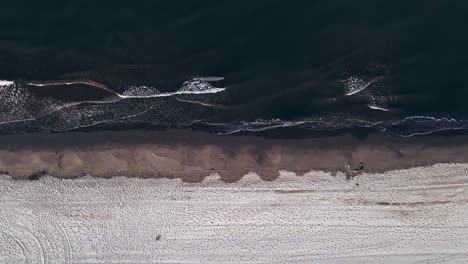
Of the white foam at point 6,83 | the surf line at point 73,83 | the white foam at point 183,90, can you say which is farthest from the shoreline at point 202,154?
the white foam at point 6,83

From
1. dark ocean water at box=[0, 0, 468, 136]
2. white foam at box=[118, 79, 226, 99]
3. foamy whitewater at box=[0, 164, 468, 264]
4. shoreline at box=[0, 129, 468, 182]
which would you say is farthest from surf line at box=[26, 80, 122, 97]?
foamy whitewater at box=[0, 164, 468, 264]

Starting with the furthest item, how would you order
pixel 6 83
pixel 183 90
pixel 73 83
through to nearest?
pixel 183 90 → pixel 73 83 → pixel 6 83

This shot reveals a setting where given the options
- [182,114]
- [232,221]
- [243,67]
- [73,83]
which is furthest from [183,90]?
[232,221]

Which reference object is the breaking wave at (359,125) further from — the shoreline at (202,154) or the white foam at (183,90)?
the white foam at (183,90)

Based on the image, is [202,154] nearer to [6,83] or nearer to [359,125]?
[359,125]

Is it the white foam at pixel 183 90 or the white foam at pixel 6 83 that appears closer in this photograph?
the white foam at pixel 6 83

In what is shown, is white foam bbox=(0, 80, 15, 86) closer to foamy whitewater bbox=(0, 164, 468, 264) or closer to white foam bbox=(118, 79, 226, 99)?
foamy whitewater bbox=(0, 164, 468, 264)

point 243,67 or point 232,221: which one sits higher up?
point 243,67
